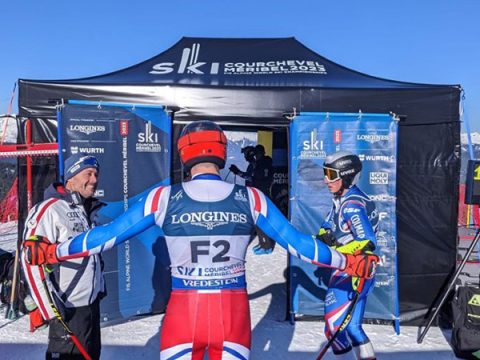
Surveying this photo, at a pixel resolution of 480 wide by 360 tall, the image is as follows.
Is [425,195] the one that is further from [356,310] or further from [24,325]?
[24,325]

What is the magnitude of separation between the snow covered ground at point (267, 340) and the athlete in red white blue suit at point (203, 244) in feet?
7.59

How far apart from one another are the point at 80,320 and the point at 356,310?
1918 millimetres

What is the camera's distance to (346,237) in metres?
3.25

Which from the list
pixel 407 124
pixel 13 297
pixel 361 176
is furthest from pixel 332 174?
pixel 13 297

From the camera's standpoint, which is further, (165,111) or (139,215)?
(165,111)

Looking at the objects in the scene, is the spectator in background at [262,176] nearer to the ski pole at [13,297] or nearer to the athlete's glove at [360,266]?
the ski pole at [13,297]

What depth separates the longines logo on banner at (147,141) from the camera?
4852 millimetres

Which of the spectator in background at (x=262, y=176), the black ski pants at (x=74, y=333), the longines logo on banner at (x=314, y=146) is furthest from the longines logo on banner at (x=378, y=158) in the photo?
the spectator in background at (x=262, y=176)

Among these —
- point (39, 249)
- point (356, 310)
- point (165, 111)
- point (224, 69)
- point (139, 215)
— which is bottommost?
point (356, 310)

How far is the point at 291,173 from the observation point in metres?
4.93

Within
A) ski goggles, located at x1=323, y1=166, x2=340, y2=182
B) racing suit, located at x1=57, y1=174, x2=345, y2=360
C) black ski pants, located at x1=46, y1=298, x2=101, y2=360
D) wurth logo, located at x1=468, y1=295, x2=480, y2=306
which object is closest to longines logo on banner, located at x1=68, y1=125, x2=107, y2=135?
black ski pants, located at x1=46, y1=298, x2=101, y2=360

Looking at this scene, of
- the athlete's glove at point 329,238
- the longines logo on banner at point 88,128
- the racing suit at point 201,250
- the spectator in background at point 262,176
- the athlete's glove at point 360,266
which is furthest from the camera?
the spectator in background at point 262,176

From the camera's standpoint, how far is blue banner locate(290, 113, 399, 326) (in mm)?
4844

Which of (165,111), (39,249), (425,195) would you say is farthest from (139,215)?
(425,195)
